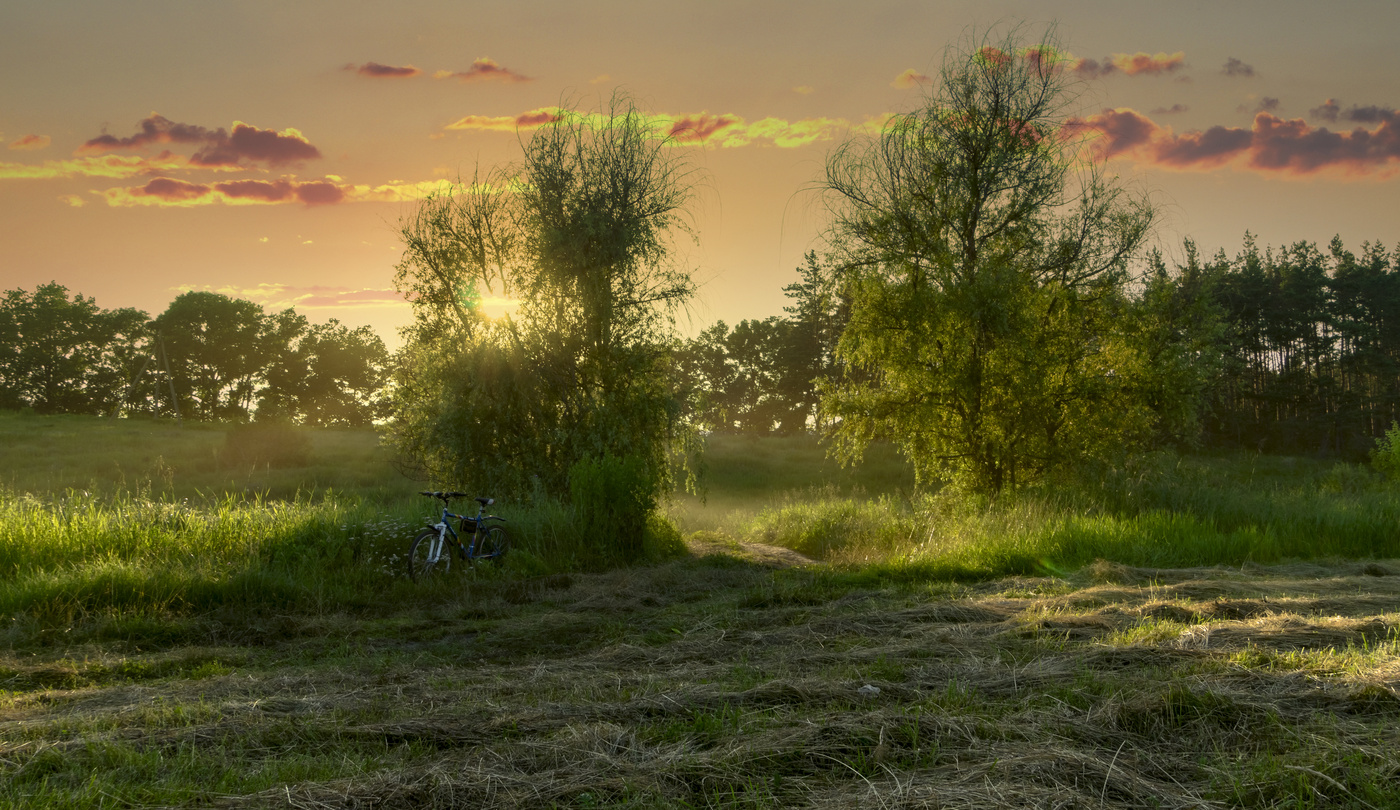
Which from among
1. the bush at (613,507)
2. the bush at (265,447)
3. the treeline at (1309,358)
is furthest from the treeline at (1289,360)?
the bush at (613,507)

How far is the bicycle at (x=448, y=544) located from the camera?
921 centimetres

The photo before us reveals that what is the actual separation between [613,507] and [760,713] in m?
7.97

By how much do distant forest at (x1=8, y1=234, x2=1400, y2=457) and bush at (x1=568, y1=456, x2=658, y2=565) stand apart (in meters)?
34.4

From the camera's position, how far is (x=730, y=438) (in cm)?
4112

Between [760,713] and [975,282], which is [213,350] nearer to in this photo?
[975,282]

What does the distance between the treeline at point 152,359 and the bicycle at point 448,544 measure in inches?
1913

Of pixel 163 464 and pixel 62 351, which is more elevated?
pixel 62 351

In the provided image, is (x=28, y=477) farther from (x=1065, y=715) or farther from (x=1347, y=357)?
(x=1347, y=357)

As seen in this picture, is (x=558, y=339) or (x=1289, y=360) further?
(x=1289, y=360)

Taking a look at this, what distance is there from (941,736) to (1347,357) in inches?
2464

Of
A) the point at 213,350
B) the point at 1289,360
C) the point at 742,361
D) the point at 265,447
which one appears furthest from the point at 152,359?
the point at 1289,360

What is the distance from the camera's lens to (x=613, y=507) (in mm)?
11430

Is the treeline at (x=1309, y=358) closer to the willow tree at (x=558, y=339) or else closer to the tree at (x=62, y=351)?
the willow tree at (x=558, y=339)

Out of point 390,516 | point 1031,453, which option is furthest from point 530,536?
point 1031,453
